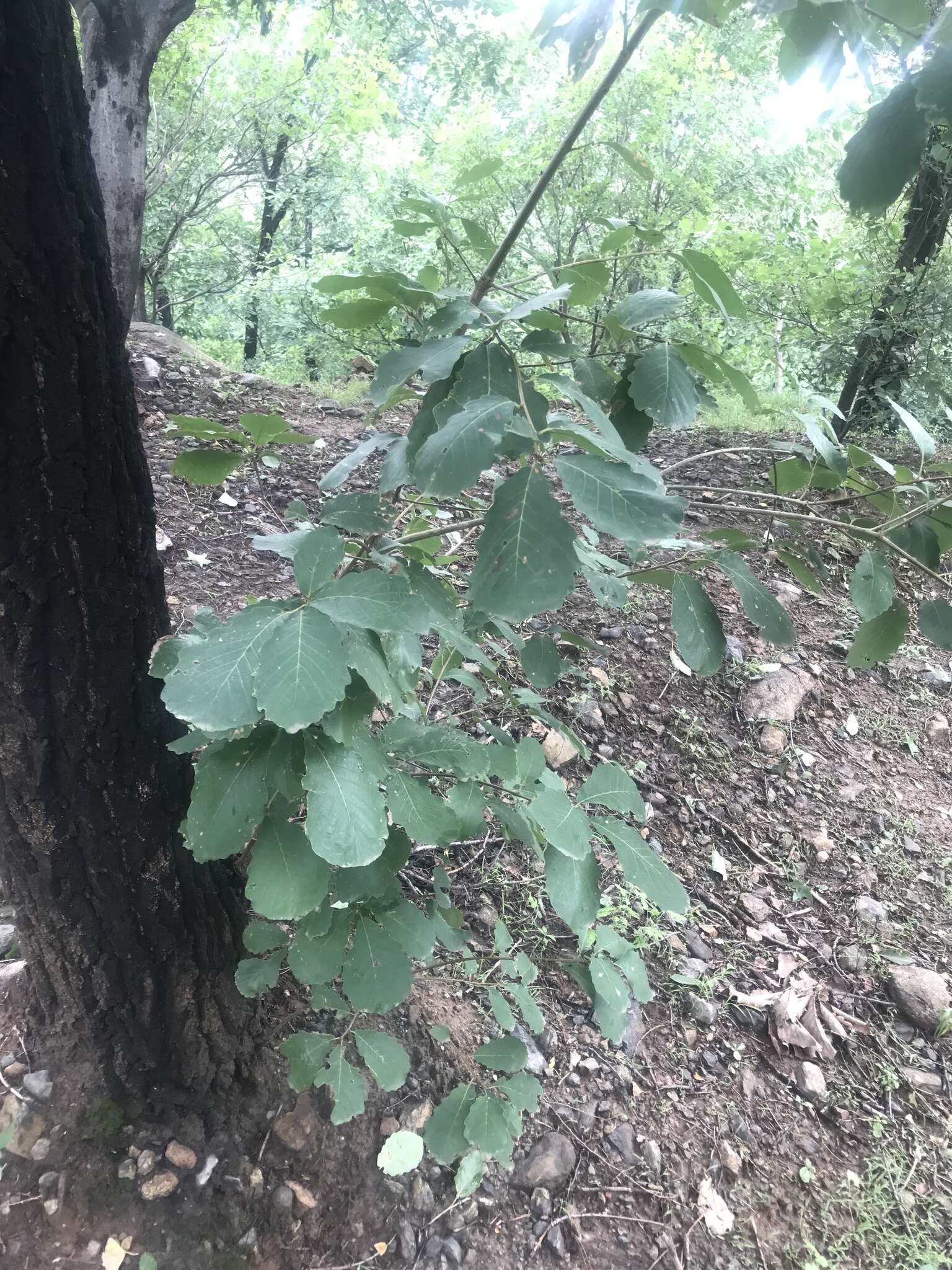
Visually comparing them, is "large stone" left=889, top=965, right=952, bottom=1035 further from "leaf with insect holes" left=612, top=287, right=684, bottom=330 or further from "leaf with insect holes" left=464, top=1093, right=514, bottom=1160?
"leaf with insect holes" left=612, top=287, right=684, bottom=330

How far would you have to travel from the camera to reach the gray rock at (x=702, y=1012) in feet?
6.14

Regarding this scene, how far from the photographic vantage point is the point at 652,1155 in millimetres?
1550

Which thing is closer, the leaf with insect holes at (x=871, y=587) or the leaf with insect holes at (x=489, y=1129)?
the leaf with insect holes at (x=871, y=587)

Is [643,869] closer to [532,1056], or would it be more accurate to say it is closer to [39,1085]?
[532,1056]

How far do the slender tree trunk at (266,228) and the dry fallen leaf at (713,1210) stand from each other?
10.8m

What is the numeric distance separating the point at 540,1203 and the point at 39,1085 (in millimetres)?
1011

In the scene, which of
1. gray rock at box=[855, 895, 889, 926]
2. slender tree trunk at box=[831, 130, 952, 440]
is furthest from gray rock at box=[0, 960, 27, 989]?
slender tree trunk at box=[831, 130, 952, 440]

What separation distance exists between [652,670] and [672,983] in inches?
52.7

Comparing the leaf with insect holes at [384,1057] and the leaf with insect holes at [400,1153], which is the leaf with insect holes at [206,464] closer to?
the leaf with insect holes at [384,1057]

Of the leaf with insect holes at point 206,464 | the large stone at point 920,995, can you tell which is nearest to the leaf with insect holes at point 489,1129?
the leaf with insect holes at point 206,464

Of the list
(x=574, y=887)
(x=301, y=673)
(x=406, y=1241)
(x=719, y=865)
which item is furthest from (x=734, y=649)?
(x=301, y=673)

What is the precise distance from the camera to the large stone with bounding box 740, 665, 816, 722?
2.88 meters

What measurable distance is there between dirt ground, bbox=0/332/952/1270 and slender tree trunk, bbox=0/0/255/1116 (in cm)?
20

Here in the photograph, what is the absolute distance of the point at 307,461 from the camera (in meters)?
4.06
